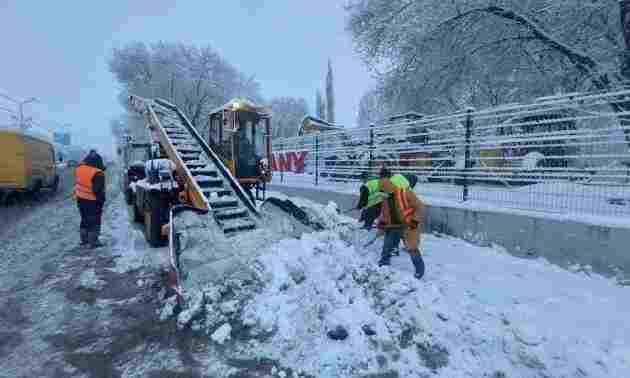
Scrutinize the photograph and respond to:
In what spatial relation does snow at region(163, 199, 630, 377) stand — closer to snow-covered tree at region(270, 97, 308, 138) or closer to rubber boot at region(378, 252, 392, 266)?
rubber boot at region(378, 252, 392, 266)

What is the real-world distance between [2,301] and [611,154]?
7.53 metres

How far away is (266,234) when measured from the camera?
462cm

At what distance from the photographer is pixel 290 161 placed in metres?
13.4

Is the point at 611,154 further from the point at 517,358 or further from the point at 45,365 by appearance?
the point at 45,365

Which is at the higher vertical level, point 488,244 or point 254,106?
point 254,106

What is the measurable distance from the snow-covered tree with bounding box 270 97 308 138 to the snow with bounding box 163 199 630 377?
4600 cm

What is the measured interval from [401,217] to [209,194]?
3194mm

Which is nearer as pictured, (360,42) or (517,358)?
(517,358)

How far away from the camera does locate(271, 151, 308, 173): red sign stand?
41.6ft

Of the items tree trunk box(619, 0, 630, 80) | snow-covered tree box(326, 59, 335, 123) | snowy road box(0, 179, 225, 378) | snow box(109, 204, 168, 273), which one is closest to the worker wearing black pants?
snowy road box(0, 179, 225, 378)

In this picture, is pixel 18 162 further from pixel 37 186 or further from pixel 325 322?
pixel 325 322

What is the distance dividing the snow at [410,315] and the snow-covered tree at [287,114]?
46.0m

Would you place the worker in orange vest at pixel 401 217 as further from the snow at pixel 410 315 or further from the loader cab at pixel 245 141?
the loader cab at pixel 245 141

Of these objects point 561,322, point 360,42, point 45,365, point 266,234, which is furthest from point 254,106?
point 561,322
